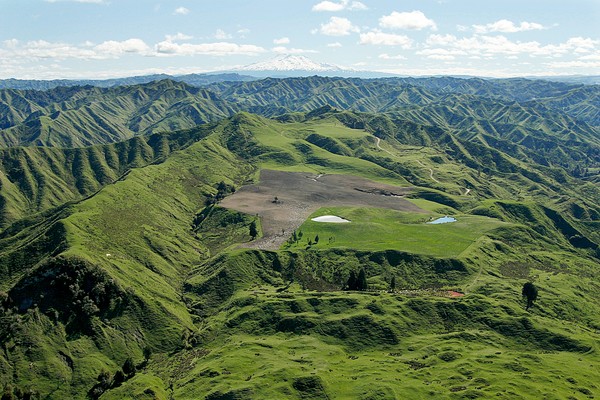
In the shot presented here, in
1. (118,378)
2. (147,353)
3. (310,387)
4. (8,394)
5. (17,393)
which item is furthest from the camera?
(147,353)

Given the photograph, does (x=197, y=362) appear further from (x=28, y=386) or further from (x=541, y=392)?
(x=541, y=392)

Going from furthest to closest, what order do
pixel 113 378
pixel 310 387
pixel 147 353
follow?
pixel 147 353
pixel 113 378
pixel 310 387

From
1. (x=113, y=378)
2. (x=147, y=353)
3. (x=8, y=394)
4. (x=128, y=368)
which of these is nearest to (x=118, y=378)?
(x=113, y=378)

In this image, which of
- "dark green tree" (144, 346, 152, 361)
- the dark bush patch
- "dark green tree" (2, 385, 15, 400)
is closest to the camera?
the dark bush patch

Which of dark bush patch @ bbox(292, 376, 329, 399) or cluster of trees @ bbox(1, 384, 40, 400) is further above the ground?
dark bush patch @ bbox(292, 376, 329, 399)

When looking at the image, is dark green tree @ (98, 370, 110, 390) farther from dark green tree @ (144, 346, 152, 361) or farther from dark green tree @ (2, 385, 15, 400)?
dark green tree @ (2, 385, 15, 400)

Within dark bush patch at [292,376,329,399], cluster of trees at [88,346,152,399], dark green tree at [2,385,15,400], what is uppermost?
dark bush patch at [292,376,329,399]

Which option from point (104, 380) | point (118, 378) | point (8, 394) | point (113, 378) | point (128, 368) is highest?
point (8, 394)

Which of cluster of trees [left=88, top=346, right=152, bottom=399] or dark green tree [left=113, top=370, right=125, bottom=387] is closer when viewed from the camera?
cluster of trees [left=88, top=346, right=152, bottom=399]

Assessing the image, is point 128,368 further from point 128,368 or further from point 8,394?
point 8,394

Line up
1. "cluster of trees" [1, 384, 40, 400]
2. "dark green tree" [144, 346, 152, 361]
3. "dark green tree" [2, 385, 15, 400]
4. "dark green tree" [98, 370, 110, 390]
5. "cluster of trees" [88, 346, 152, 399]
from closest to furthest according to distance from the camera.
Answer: "dark green tree" [2, 385, 15, 400]
"cluster of trees" [1, 384, 40, 400]
"cluster of trees" [88, 346, 152, 399]
"dark green tree" [98, 370, 110, 390]
"dark green tree" [144, 346, 152, 361]

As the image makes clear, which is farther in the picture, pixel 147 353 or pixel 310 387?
pixel 147 353

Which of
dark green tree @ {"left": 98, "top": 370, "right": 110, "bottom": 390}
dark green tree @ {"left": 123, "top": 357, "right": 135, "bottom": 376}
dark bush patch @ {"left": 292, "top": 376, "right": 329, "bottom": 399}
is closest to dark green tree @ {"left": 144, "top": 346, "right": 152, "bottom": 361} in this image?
dark green tree @ {"left": 123, "top": 357, "right": 135, "bottom": 376}
